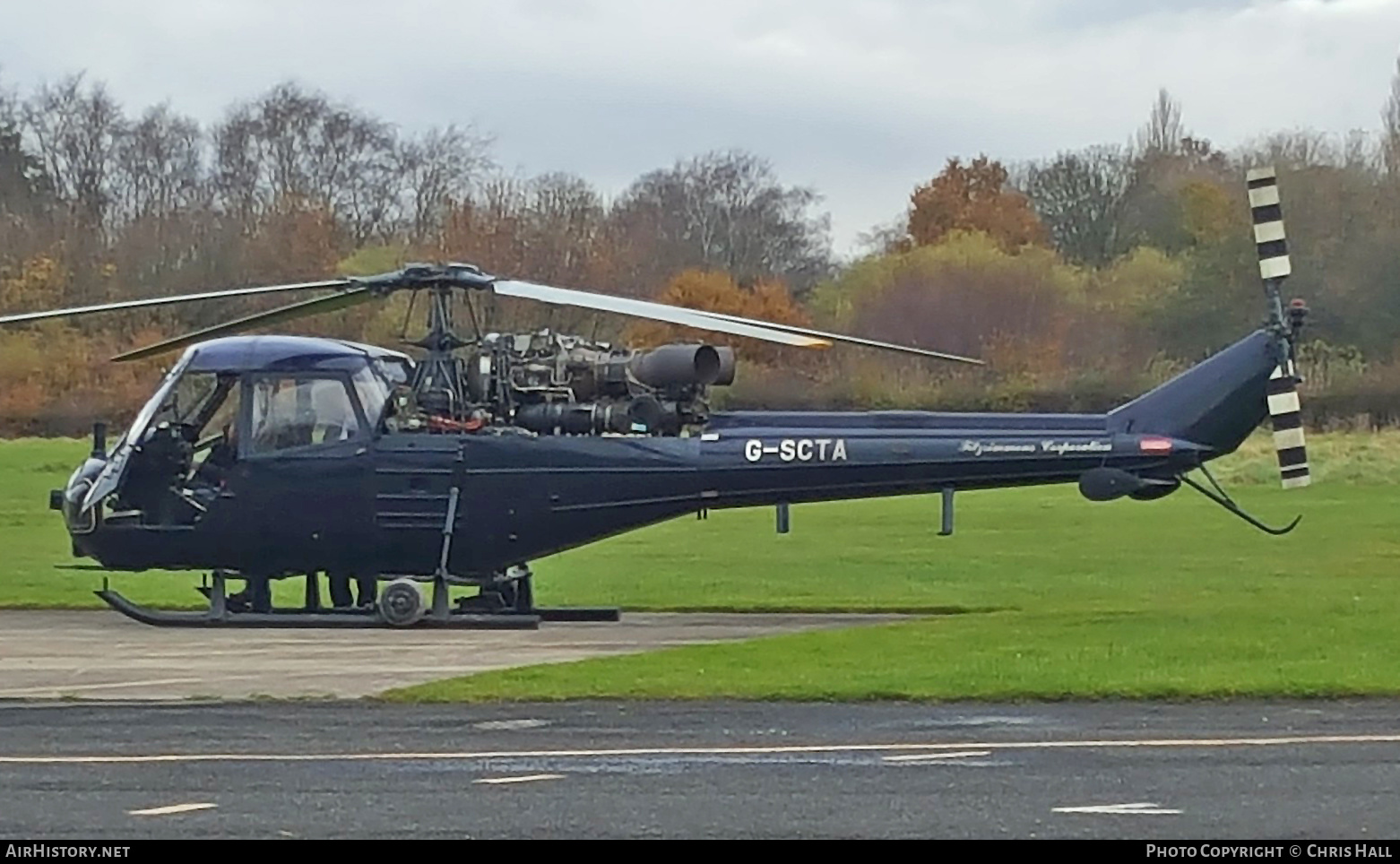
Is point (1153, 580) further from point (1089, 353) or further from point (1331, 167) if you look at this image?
point (1331, 167)

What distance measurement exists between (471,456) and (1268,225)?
6636 mm

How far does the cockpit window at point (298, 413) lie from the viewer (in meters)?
18.2

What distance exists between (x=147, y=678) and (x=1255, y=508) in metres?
28.9

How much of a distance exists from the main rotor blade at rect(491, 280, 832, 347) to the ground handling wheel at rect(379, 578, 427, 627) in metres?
2.59

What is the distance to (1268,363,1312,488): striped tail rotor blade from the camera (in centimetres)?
1750

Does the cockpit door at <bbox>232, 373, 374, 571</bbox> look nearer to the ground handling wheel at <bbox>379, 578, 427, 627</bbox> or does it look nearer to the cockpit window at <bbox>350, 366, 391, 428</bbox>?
the cockpit window at <bbox>350, 366, 391, 428</bbox>

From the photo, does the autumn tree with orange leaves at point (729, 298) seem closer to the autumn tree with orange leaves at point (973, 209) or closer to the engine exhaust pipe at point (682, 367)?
the autumn tree with orange leaves at point (973, 209)

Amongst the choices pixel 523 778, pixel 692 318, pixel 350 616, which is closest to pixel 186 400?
pixel 350 616

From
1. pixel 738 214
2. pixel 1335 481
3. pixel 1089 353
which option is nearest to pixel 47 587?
pixel 1089 353

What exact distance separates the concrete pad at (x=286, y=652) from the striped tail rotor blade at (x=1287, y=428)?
4.82 meters

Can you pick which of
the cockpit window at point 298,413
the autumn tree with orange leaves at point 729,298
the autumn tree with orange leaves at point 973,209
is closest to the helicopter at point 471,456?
the cockpit window at point 298,413

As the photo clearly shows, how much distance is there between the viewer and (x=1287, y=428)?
57.9 ft

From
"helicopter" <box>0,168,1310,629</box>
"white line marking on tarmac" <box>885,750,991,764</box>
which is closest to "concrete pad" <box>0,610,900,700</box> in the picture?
"helicopter" <box>0,168,1310,629</box>

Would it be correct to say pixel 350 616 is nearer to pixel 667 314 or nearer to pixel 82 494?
pixel 82 494
